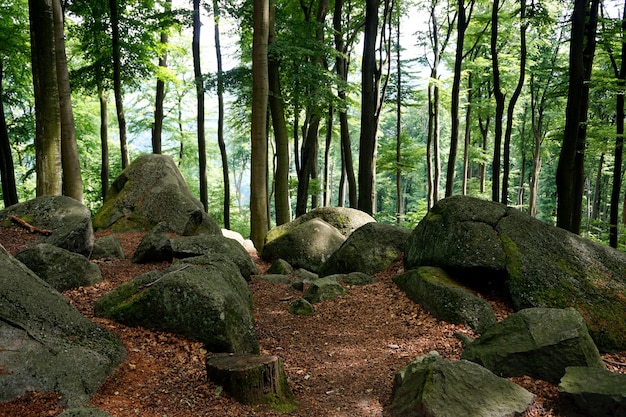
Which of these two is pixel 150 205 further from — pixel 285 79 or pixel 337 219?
pixel 285 79

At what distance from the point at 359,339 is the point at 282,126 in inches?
353

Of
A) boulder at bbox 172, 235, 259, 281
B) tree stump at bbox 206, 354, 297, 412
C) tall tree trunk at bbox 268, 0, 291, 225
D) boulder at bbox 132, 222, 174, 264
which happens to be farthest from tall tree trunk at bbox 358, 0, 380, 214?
tree stump at bbox 206, 354, 297, 412

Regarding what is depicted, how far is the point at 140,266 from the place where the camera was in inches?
280

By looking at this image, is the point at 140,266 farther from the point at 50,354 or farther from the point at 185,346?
the point at 50,354

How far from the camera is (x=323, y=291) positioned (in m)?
7.35

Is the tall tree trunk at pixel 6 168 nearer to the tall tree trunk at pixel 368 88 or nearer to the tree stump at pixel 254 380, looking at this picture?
the tall tree trunk at pixel 368 88

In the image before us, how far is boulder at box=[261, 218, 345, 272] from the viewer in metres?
11.0

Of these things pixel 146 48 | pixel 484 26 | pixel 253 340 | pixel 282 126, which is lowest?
pixel 253 340

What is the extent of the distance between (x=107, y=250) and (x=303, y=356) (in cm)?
452

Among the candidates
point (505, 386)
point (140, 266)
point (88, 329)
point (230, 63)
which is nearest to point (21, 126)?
point (230, 63)

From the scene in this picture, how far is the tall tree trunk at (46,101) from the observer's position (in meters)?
7.77

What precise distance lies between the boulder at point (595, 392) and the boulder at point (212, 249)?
5607mm

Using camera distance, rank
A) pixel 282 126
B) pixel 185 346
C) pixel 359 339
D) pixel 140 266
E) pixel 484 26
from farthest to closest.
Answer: pixel 484 26 → pixel 282 126 → pixel 140 266 → pixel 359 339 → pixel 185 346

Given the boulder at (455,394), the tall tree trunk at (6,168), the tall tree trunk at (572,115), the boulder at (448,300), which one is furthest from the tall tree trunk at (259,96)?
the tall tree trunk at (6,168)
